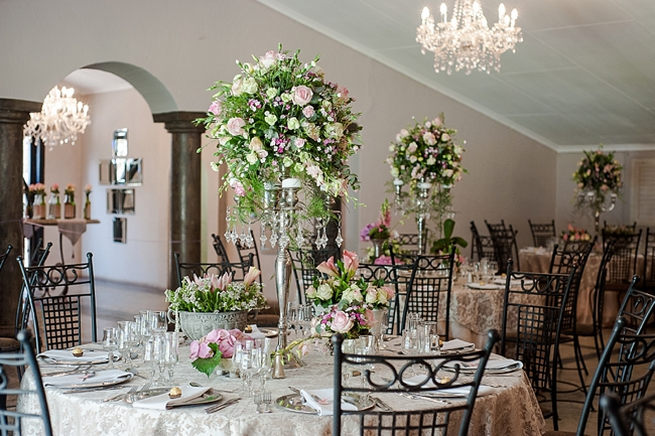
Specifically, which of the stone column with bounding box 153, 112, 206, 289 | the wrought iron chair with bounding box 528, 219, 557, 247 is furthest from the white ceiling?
the stone column with bounding box 153, 112, 206, 289

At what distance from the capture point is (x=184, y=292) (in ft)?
10.3

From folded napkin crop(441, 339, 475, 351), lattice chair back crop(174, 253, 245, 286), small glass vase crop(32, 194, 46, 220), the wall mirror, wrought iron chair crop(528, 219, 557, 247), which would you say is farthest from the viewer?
the wall mirror

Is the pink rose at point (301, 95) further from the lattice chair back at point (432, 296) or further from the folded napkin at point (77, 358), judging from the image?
the lattice chair back at point (432, 296)

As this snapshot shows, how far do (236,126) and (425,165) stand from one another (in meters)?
3.70

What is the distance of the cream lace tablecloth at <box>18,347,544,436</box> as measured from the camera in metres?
2.37

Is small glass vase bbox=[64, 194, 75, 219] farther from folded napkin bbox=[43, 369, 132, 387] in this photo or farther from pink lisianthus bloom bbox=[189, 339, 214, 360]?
pink lisianthus bloom bbox=[189, 339, 214, 360]

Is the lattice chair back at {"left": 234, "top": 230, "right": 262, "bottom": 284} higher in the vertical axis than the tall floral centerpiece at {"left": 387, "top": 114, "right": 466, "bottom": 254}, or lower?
lower

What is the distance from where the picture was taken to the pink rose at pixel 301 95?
293 cm

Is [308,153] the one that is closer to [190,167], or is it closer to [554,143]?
[190,167]

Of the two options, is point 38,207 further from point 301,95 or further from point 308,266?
point 301,95

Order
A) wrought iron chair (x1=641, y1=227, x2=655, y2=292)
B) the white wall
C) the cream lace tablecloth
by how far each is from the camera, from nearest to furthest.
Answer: the cream lace tablecloth < the white wall < wrought iron chair (x1=641, y1=227, x2=655, y2=292)

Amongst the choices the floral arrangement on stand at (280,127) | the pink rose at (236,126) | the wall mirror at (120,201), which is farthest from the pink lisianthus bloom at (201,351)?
the wall mirror at (120,201)

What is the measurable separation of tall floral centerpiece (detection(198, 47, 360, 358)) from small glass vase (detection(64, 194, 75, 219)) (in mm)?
7499

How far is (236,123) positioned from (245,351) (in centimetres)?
91
